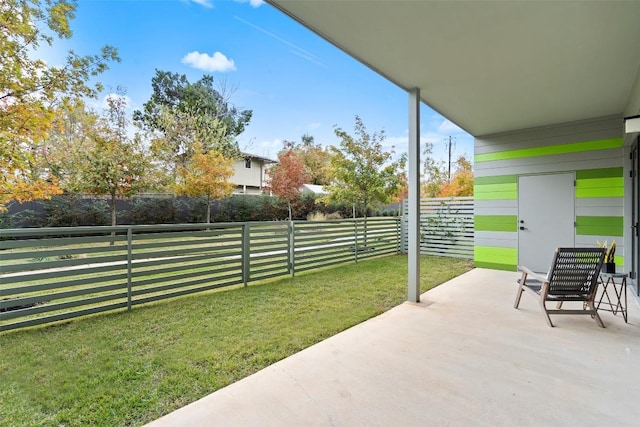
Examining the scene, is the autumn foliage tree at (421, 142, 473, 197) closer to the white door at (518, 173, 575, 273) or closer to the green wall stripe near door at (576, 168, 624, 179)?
Answer: the white door at (518, 173, 575, 273)

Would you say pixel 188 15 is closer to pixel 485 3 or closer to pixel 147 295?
pixel 147 295

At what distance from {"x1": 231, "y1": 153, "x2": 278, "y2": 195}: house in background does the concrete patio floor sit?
54.2 ft

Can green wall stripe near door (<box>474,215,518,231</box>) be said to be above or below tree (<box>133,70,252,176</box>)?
below

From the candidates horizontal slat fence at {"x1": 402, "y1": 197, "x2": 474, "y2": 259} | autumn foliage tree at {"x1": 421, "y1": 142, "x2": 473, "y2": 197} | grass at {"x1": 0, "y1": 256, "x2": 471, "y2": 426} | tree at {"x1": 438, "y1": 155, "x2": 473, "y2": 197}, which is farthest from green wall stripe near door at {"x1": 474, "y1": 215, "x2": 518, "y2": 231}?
autumn foliage tree at {"x1": 421, "y1": 142, "x2": 473, "y2": 197}

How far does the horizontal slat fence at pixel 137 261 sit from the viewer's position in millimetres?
3225

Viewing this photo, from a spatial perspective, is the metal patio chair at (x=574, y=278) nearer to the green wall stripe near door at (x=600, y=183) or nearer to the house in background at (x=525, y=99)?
the house in background at (x=525, y=99)

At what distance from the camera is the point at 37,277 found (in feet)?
10.7

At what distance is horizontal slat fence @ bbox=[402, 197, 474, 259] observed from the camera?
738cm

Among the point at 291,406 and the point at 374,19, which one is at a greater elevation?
the point at 374,19

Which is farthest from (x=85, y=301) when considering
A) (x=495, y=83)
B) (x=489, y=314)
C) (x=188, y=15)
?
(x=188, y=15)

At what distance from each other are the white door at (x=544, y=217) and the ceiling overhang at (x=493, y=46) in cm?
159

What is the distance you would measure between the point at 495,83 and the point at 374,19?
85.4 inches

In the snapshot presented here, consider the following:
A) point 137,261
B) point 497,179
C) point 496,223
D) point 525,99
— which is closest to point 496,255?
point 496,223

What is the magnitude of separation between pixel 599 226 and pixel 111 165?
12.0 m
